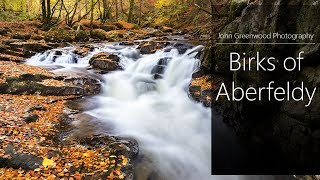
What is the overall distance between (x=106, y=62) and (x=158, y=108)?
499 centimetres

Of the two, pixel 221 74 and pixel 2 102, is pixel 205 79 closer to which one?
pixel 221 74

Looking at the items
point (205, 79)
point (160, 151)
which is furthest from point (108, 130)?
point (205, 79)

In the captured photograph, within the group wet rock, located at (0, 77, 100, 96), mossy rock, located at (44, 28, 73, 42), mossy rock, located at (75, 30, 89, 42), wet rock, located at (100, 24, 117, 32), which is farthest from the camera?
wet rock, located at (100, 24, 117, 32)

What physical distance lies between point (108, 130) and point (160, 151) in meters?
1.65

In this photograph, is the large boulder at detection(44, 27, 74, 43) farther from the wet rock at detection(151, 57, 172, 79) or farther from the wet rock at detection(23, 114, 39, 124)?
the wet rock at detection(23, 114, 39, 124)

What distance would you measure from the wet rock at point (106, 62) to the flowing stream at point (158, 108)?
1.38 ft

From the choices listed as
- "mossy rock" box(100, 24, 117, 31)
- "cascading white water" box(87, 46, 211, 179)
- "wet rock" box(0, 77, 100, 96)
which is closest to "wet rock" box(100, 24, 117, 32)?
"mossy rock" box(100, 24, 117, 31)

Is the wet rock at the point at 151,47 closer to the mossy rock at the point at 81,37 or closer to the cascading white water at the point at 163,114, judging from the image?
the cascading white water at the point at 163,114

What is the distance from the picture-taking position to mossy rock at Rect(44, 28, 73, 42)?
19.4 meters

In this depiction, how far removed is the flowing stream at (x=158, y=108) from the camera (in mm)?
6734

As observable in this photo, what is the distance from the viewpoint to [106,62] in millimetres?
13695

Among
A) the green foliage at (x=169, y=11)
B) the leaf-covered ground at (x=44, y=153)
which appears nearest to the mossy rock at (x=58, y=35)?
the green foliage at (x=169, y=11)

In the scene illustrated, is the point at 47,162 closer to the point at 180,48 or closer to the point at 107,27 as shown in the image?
the point at 180,48

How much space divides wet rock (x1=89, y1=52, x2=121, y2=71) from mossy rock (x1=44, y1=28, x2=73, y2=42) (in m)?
6.49
